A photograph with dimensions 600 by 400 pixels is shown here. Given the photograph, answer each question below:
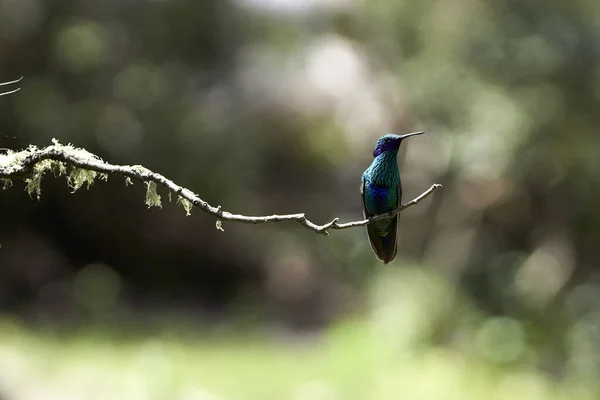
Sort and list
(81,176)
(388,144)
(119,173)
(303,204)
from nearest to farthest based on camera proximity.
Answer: (119,173) → (81,176) → (388,144) → (303,204)

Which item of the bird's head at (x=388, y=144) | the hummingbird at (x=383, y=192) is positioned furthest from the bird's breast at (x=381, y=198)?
the bird's head at (x=388, y=144)

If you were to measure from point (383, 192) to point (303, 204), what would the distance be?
977 cm

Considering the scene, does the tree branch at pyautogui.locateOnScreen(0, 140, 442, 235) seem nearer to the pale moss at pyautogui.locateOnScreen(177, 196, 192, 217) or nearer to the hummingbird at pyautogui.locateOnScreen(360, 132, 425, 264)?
the pale moss at pyautogui.locateOnScreen(177, 196, 192, 217)

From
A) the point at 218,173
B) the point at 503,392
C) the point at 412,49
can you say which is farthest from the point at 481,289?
the point at 218,173

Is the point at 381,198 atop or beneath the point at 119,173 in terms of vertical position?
atop

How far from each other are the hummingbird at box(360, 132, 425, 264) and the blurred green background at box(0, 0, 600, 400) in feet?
19.2

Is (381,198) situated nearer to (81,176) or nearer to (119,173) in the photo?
(81,176)

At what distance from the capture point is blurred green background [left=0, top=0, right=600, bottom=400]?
893 cm

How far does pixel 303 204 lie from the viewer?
41.7 ft

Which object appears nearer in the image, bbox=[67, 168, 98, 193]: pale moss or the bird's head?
bbox=[67, 168, 98, 193]: pale moss

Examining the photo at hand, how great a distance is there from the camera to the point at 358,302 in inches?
446

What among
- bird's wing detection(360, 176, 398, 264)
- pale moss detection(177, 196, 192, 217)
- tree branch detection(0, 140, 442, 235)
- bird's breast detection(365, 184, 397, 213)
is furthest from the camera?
bird's breast detection(365, 184, 397, 213)

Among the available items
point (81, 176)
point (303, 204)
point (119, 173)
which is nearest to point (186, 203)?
point (119, 173)

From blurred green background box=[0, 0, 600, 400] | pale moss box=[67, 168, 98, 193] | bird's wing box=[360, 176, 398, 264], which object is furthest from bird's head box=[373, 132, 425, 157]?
blurred green background box=[0, 0, 600, 400]
